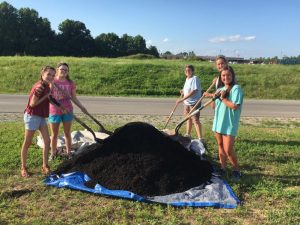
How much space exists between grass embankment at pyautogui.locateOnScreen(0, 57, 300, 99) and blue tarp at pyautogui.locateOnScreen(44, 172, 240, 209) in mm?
14177

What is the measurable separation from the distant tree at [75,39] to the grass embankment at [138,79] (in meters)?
46.8

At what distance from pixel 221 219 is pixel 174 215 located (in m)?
0.49

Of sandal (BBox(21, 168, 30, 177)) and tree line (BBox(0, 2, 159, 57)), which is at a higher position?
tree line (BBox(0, 2, 159, 57))

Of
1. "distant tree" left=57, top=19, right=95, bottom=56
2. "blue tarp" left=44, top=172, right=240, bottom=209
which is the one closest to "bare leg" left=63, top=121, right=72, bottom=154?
"blue tarp" left=44, top=172, right=240, bottom=209

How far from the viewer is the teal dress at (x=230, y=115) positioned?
5242 mm

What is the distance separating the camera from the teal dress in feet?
17.2

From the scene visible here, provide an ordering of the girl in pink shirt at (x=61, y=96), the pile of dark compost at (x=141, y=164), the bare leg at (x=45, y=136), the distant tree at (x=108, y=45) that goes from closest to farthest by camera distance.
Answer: the pile of dark compost at (x=141, y=164) < the bare leg at (x=45, y=136) < the girl in pink shirt at (x=61, y=96) < the distant tree at (x=108, y=45)

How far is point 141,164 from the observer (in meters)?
5.19

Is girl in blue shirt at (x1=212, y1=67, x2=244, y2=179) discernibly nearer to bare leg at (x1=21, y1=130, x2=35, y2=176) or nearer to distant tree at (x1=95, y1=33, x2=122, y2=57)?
bare leg at (x1=21, y1=130, x2=35, y2=176)

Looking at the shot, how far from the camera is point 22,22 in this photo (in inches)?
2721

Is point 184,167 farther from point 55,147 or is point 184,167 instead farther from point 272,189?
point 55,147

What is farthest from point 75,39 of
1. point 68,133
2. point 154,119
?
point 68,133

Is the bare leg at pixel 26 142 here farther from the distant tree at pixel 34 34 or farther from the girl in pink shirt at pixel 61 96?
the distant tree at pixel 34 34

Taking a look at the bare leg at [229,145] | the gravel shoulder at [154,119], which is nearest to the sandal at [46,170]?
the bare leg at [229,145]
